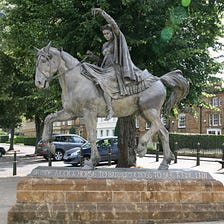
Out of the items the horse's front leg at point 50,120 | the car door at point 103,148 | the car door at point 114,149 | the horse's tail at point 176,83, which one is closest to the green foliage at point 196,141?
the car door at point 114,149

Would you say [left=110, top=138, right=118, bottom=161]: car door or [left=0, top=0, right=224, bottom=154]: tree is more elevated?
[left=0, top=0, right=224, bottom=154]: tree

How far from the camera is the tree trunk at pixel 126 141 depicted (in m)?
15.5

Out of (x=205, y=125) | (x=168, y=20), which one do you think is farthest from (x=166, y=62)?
(x=205, y=125)

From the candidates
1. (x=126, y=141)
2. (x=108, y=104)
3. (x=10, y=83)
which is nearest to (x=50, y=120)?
(x=108, y=104)

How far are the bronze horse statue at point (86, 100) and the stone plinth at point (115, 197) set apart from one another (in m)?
0.59

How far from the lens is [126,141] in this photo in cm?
1577

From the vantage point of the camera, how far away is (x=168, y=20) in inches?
514

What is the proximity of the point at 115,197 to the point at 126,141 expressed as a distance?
28.4 ft

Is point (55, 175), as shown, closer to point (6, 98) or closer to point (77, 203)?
point (77, 203)

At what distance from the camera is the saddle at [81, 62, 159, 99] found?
7777mm

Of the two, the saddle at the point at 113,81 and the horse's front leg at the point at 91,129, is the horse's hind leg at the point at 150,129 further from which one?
the horse's front leg at the point at 91,129

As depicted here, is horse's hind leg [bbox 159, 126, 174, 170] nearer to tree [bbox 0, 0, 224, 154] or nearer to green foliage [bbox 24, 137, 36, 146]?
tree [bbox 0, 0, 224, 154]

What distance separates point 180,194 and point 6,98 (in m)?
22.2

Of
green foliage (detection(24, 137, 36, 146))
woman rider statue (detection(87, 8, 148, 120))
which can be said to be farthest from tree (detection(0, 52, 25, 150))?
green foliage (detection(24, 137, 36, 146))
